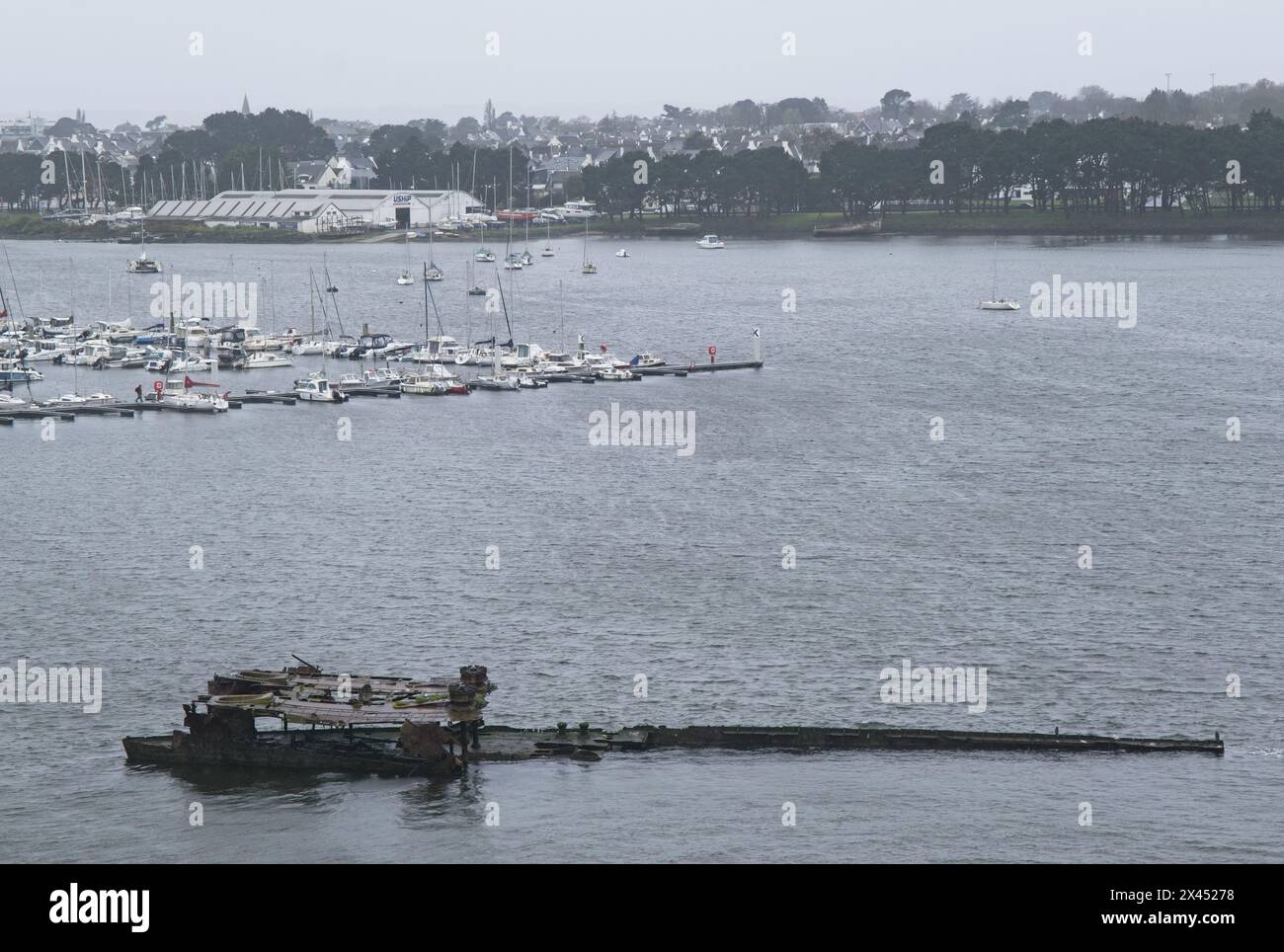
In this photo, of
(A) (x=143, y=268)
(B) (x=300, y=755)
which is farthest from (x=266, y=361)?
(A) (x=143, y=268)

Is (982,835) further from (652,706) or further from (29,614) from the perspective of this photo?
(29,614)

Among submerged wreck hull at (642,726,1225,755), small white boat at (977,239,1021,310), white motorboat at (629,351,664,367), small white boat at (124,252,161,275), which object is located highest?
small white boat at (124,252,161,275)

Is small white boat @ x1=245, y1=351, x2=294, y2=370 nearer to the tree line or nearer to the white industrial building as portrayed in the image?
the tree line

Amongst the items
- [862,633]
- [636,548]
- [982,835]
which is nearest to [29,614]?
[636,548]

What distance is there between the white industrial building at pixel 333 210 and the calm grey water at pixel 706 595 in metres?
109

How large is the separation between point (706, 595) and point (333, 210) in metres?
154

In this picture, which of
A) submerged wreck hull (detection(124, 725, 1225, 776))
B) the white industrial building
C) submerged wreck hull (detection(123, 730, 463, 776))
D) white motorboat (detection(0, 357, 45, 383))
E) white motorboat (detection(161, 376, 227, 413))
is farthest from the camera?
the white industrial building

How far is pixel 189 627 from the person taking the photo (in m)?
37.2

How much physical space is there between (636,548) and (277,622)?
1022 cm

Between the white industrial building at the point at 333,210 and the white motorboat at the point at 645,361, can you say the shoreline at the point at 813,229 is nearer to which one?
the white industrial building at the point at 333,210

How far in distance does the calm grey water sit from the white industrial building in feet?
359

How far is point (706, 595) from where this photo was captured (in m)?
39.7

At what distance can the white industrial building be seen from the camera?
614ft

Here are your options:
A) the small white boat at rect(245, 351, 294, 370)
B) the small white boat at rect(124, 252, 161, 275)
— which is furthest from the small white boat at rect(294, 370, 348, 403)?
the small white boat at rect(124, 252, 161, 275)
